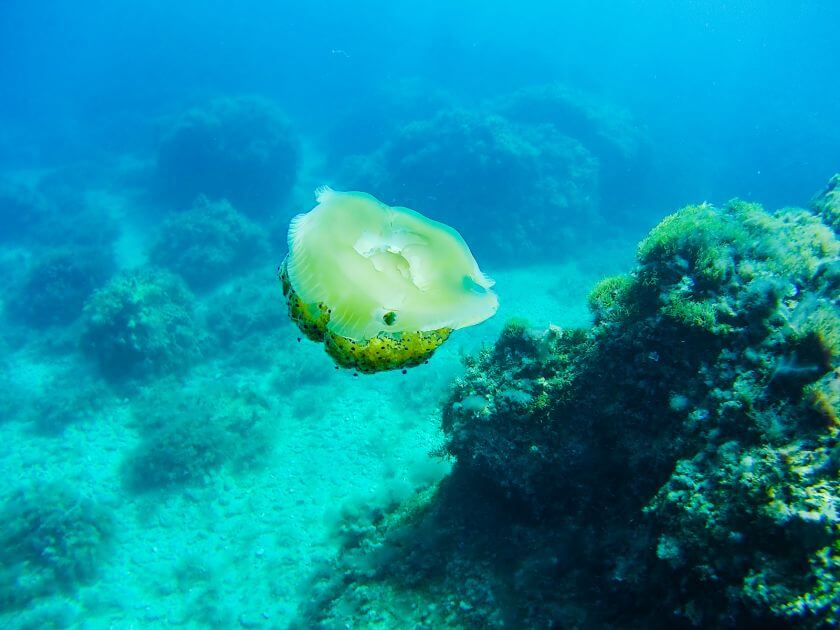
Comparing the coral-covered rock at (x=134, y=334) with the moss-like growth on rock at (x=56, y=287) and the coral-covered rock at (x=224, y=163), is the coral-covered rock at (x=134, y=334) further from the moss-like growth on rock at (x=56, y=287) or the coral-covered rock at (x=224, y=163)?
the coral-covered rock at (x=224, y=163)

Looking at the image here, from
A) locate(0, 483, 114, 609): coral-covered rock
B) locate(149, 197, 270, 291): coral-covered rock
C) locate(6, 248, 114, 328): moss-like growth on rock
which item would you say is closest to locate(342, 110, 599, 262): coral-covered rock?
locate(149, 197, 270, 291): coral-covered rock

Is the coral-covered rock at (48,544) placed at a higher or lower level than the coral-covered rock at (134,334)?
lower

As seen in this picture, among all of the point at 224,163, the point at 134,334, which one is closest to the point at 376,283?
the point at 134,334

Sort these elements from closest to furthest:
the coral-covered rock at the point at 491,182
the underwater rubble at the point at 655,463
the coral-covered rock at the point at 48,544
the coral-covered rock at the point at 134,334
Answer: the underwater rubble at the point at 655,463 < the coral-covered rock at the point at 48,544 < the coral-covered rock at the point at 134,334 < the coral-covered rock at the point at 491,182

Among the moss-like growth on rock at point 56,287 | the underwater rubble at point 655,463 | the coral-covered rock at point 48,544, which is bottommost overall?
the underwater rubble at point 655,463

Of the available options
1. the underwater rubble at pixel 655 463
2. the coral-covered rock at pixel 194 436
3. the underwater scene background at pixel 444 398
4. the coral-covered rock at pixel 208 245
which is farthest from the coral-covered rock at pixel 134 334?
the underwater rubble at pixel 655 463

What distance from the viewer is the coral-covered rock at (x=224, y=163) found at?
27.4 meters

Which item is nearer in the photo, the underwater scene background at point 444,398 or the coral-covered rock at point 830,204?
the underwater scene background at point 444,398

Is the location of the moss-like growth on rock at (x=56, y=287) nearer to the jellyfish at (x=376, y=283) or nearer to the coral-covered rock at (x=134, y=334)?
the coral-covered rock at (x=134, y=334)

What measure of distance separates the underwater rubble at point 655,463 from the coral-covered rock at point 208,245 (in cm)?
1657

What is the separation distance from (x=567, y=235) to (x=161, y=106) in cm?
4450

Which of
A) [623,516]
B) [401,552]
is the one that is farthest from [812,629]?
[401,552]

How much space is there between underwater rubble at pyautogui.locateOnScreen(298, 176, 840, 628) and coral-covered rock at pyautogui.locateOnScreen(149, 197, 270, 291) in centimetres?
1657

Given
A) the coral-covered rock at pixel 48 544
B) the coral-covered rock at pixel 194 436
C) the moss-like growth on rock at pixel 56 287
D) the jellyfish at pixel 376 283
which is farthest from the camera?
the moss-like growth on rock at pixel 56 287
